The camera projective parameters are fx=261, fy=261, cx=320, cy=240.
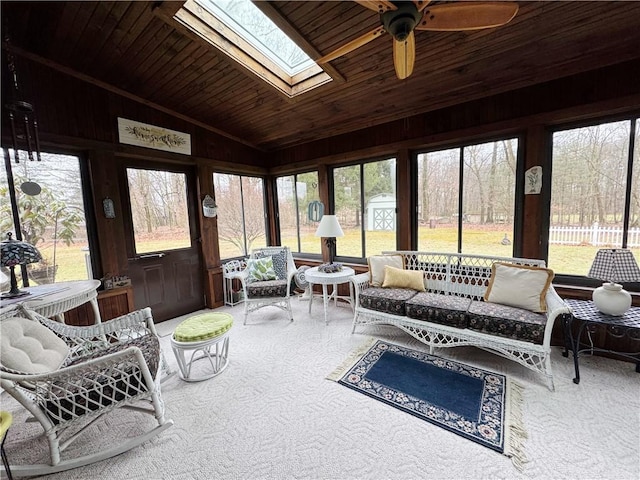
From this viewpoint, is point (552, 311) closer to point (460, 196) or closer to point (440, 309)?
point (440, 309)

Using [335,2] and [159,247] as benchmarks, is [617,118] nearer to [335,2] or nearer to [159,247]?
[335,2]

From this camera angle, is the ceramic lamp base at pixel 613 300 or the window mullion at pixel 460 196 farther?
the window mullion at pixel 460 196

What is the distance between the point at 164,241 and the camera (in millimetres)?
3611

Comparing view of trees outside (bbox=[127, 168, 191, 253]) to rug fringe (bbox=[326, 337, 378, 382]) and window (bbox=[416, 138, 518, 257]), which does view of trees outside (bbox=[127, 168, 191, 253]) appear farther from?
window (bbox=[416, 138, 518, 257])

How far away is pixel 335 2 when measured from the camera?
1965 mm

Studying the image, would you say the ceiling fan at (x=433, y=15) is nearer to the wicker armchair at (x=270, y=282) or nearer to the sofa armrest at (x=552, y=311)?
the sofa armrest at (x=552, y=311)

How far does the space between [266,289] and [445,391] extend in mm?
2232

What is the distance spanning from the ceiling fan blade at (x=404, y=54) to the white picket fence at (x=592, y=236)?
2284mm

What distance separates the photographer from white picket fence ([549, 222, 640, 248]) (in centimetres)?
237

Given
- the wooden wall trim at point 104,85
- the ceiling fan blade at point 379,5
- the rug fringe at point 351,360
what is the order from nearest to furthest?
the ceiling fan blade at point 379,5 < the rug fringe at point 351,360 < the wooden wall trim at point 104,85

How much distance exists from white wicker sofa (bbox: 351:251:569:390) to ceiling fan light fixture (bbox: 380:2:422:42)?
2.15 m

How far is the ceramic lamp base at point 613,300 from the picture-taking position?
2.01 meters

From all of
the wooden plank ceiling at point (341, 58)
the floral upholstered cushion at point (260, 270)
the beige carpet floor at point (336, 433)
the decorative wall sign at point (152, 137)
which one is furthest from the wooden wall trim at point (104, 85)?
the beige carpet floor at point (336, 433)

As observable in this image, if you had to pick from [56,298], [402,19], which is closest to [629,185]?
[402,19]
